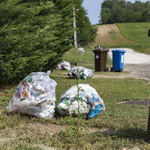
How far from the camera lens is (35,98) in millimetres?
4184

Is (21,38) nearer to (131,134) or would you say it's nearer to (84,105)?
(84,105)

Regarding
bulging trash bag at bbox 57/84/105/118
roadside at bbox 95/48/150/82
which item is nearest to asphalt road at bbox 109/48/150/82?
roadside at bbox 95/48/150/82

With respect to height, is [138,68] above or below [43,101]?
below

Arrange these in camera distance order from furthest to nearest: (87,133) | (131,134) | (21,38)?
(21,38) < (87,133) < (131,134)

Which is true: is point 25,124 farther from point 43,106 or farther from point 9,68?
point 9,68

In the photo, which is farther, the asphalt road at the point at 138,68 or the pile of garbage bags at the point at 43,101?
the asphalt road at the point at 138,68

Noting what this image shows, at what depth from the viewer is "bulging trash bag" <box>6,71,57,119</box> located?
4184 mm

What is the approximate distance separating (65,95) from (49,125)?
0.82 m

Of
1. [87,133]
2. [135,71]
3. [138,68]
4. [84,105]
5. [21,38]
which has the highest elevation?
[21,38]

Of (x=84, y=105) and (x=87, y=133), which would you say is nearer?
(x=87, y=133)

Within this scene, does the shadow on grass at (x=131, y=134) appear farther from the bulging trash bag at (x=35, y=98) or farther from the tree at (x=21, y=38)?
the tree at (x=21, y=38)

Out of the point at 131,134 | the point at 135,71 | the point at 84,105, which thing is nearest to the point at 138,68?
the point at 135,71

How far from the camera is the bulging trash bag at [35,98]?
4184mm

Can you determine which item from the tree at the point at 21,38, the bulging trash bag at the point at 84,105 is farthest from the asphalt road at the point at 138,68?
the bulging trash bag at the point at 84,105
